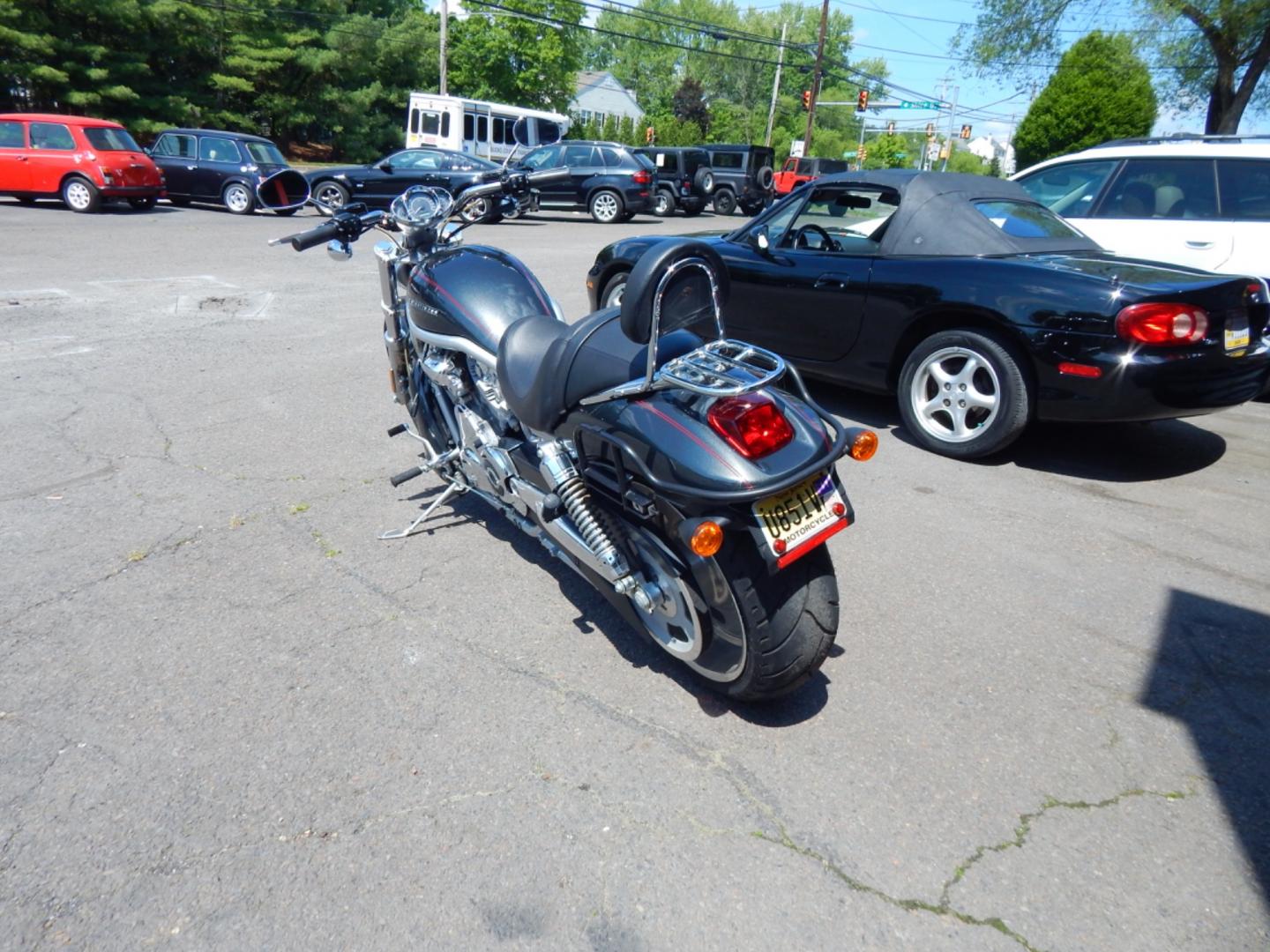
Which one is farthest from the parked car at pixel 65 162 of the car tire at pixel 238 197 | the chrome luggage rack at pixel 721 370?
the chrome luggage rack at pixel 721 370

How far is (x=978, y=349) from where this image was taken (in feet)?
16.6

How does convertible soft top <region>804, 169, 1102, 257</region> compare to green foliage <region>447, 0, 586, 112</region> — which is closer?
convertible soft top <region>804, 169, 1102, 257</region>

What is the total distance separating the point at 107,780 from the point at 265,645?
731 mm

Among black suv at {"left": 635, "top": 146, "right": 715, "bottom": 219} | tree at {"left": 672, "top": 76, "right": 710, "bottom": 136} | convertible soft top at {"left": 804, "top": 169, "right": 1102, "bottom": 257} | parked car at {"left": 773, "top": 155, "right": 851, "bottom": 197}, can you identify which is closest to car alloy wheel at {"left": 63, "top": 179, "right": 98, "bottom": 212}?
black suv at {"left": 635, "top": 146, "right": 715, "bottom": 219}

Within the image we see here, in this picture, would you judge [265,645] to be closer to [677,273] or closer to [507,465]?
[507,465]

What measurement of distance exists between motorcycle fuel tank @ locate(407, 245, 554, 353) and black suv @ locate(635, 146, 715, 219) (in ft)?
72.4

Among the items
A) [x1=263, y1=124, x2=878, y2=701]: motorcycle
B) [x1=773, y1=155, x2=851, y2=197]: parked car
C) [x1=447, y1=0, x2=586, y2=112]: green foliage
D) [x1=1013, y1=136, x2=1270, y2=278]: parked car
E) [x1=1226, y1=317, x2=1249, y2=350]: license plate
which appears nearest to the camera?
[x1=263, y1=124, x2=878, y2=701]: motorcycle

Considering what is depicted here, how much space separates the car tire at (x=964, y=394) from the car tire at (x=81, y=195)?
15897 mm

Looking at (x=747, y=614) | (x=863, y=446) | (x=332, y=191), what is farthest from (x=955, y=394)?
(x=332, y=191)

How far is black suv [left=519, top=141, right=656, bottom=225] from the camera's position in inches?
Result: 822

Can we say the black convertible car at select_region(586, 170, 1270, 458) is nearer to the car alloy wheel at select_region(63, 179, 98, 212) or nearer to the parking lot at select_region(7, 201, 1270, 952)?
the parking lot at select_region(7, 201, 1270, 952)

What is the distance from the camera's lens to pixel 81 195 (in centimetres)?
1589

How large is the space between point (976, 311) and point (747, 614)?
128 inches

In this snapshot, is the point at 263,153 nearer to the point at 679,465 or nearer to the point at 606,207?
the point at 606,207
